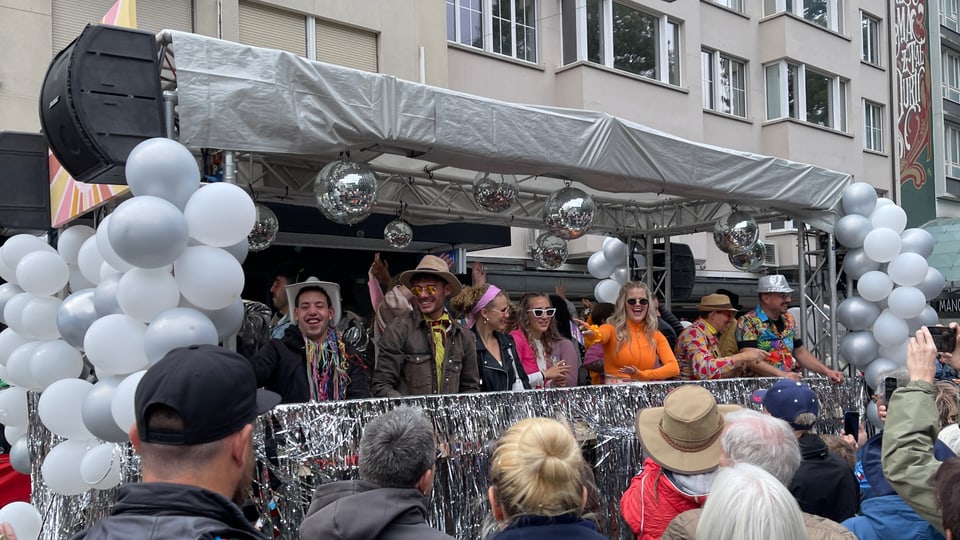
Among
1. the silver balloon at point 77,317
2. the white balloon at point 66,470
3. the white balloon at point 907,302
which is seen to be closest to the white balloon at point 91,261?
the silver balloon at point 77,317

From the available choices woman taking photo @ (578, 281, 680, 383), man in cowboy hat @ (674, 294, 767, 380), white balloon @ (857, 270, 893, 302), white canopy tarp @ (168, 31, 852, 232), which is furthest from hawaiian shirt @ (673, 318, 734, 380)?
white balloon @ (857, 270, 893, 302)

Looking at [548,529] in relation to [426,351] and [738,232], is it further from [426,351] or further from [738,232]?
[738,232]

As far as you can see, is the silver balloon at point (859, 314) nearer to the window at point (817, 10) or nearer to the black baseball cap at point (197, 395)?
the black baseball cap at point (197, 395)

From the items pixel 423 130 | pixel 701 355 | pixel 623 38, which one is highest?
pixel 623 38

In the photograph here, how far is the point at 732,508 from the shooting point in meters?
1.97

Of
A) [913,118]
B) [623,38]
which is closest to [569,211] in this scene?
[623,38]

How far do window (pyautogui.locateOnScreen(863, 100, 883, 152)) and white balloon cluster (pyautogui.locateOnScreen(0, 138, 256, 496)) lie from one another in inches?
838

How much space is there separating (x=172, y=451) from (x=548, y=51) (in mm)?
14208

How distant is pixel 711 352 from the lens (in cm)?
684

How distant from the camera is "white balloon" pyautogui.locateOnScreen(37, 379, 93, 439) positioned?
434 cm

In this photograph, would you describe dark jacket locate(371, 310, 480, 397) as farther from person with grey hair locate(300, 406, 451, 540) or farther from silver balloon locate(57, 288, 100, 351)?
person with grey hair locate(300, 406, 451, 540)

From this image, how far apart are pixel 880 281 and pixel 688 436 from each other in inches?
217

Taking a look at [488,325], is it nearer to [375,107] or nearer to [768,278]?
[375,107]

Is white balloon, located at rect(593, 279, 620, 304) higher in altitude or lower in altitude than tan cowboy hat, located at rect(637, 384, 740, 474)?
higher
